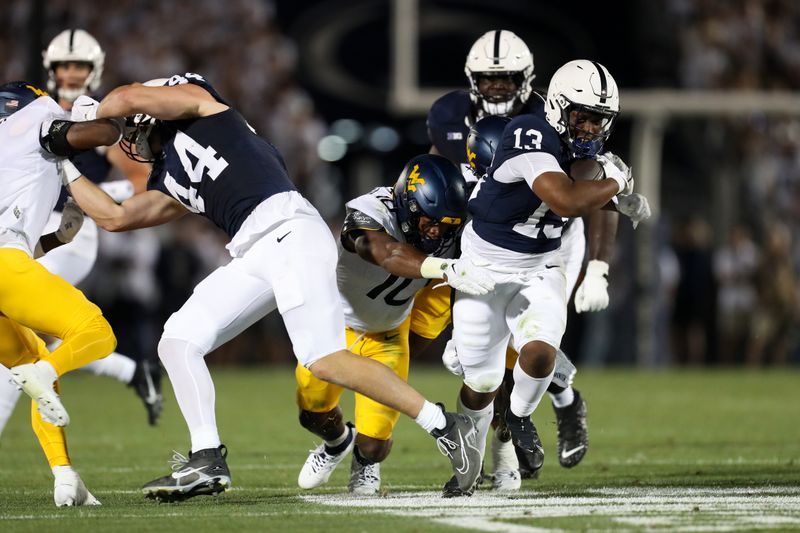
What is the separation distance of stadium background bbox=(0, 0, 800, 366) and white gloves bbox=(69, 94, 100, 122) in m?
7.91

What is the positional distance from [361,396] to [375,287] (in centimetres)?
49

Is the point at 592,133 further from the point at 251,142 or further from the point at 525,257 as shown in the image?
the point at 251,142

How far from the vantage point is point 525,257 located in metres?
6.14

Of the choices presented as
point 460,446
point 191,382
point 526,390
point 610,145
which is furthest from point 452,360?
point 610,145

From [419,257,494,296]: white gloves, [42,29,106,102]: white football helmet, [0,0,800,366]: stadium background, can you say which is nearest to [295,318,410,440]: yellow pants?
[419,257,494,296]: white gloves

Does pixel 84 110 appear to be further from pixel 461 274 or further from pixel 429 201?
pixel 461 274

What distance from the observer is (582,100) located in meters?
5.77

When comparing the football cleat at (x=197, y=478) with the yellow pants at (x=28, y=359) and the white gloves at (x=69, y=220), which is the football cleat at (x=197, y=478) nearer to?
the yellow pants at (x=28, y=359)

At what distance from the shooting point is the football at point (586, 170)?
5.85 meters

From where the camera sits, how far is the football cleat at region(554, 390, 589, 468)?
6.70 m

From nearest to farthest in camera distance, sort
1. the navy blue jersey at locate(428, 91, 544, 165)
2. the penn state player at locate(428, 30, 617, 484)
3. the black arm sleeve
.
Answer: the black arm sleeve
the penn state player at locate(428, 30, 617, 484)
the navy blue jersey at locate(428, 91, 544, 165)

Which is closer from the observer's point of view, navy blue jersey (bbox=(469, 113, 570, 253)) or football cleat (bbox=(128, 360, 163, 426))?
navy blue jersey (bbox=(469, 113, 570, 253))

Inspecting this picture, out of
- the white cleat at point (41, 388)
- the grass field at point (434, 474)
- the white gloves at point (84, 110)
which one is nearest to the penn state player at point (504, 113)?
the grass field at point (434, 474)

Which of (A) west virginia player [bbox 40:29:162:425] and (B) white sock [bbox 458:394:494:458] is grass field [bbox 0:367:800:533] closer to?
(B) white sock [bbox 458:394:494:458]
